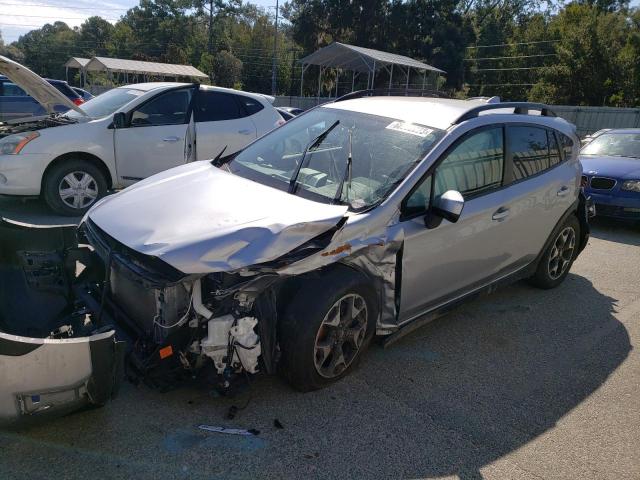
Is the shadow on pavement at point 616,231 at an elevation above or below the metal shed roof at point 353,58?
below

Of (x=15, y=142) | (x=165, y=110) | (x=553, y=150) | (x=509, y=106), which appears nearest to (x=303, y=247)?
(x=509, y=106)

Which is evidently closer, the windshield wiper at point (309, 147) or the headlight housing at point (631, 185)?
the windshield wiper at point (309, 147)

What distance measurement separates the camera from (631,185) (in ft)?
25.8

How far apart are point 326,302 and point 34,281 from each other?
6.15ft

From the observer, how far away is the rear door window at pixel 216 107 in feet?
24.7

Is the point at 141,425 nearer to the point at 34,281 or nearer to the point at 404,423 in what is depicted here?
the point at 34,281

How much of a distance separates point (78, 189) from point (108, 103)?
1.45 metres

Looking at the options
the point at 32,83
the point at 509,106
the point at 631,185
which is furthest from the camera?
the point at 631,185

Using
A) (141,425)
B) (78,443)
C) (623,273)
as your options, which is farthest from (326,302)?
(623,273)

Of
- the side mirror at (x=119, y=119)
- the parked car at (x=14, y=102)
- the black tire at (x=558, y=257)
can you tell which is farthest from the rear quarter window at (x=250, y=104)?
the parked car at (x=14, y=102)

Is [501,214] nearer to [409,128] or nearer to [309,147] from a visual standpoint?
[409,128]

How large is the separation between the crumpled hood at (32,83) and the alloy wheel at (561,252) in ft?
16.2

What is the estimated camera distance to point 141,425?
2.81m

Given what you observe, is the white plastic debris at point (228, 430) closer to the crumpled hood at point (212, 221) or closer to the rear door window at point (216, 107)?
the crumpled hood at point (212, 221)
